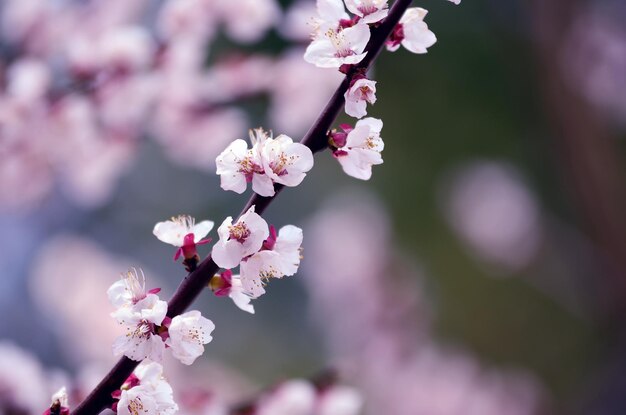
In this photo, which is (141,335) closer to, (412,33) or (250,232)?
(250,232)

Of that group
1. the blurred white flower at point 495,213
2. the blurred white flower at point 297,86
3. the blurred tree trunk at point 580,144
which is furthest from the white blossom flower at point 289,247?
the blurred white flower at point 495,213

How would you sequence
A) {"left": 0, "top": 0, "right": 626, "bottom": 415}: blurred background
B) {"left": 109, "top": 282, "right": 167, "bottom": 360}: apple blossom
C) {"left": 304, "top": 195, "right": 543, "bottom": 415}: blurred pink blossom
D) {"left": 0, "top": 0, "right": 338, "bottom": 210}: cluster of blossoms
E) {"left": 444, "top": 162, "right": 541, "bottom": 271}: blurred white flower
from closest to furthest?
{"left": 109, "top": 282, "right": 167, "bottom": 360}: apple blossom < {"left": 0, "top": 0, "right": 338, "bottom": 210}: cluster of blossoms < {"left": 0, "top": 0, "right": 626, "bottom": 415}: blurred background < {"left": 304, "top": 195, "right": 543, "bottom": 415}: blurred pink blossom < {"left": 444, "top": 162, "right": 541, "bottom": 271}: blurred white flower

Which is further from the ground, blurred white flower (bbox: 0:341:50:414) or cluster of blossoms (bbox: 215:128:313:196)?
cluster of blossoms (bbox: 215:128:313:196)

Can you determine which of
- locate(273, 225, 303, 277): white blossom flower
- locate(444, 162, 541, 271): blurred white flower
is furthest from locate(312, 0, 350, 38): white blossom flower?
locate(444, 162, 541, 271): blurred white flower

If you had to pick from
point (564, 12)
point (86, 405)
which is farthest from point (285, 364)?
point (86, 405)

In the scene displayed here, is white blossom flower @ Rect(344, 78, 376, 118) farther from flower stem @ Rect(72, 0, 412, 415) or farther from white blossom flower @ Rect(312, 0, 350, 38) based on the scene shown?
white blossom flower @ Rect(312, 0, 350, 38)

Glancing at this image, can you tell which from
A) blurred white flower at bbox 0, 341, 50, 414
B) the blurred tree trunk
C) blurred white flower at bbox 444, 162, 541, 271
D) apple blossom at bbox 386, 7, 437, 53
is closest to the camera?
apple blossom at bbox 386, 7, 437, 53

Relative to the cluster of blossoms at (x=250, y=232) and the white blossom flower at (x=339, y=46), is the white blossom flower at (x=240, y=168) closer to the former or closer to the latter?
the cluster of blossoms at (x=250, y=232)

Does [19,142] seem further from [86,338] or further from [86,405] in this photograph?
→ [86,338]
